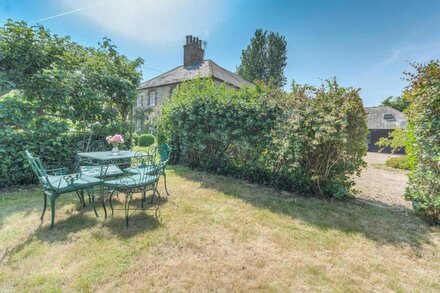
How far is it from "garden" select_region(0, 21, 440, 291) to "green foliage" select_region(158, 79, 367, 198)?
0.10 feet

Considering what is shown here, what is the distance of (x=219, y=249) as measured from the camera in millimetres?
2846

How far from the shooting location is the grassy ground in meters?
2.27

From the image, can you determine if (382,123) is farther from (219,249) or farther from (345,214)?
(219,249)

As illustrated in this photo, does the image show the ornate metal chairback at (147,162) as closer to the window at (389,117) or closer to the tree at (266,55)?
the tree at (266,55)

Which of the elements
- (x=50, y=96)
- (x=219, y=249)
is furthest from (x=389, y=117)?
(x=50, y=96)

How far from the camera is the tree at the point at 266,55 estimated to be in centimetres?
3034

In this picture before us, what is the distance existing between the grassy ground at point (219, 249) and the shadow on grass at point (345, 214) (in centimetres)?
2

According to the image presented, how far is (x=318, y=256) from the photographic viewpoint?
2770mm

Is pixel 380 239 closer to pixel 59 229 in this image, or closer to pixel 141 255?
pixel 141 255

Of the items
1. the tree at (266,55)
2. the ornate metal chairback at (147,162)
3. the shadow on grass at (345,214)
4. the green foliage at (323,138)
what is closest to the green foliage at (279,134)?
the green foliage at (323,138)

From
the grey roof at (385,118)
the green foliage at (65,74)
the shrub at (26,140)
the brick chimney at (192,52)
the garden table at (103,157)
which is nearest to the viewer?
the garden table at (103,157)

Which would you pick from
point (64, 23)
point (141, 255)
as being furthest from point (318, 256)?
point (64, 23)

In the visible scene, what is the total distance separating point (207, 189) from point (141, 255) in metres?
2.75

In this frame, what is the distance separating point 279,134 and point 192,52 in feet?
61.1
